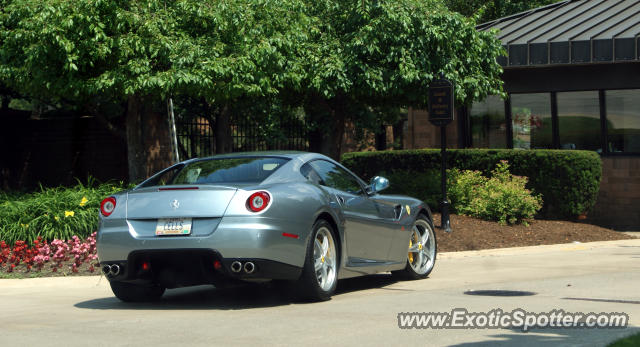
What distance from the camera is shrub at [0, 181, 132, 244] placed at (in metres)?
12.9

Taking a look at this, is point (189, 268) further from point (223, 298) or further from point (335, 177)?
point (335, 177)

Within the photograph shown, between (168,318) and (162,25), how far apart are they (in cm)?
779

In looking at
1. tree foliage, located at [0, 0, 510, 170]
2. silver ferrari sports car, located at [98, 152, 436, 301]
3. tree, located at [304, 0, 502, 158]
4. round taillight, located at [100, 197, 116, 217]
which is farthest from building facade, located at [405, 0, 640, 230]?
round taillight, located at [100, 197, 116, 217]

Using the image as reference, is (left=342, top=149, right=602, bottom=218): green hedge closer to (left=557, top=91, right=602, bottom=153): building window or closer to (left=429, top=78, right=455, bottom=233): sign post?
(left=429, top=78, right=455, bottom=233): sign post

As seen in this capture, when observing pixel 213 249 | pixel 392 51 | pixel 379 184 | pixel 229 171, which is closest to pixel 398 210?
pixel 379 184

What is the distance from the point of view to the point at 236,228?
7504 millimetres

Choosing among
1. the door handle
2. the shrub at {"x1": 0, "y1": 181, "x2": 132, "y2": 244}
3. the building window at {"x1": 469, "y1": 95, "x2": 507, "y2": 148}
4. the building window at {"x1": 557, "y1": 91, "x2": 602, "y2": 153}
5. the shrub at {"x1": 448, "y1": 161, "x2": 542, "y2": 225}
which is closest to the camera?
the door handle

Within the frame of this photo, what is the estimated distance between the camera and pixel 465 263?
12.5 m

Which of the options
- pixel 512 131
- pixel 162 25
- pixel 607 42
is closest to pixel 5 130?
pixel 162 25

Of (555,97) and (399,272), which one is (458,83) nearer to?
(555,97)


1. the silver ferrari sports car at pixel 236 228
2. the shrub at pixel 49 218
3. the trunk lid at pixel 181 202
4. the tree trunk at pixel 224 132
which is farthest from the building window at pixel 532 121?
the trunk lid at pixel 181 202

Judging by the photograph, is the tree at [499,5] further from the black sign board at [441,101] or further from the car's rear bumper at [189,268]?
the car's rear bumper at [189,268]

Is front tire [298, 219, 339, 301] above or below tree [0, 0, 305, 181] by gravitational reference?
below

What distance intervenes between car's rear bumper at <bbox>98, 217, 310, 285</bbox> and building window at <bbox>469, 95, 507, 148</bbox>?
578 inches
